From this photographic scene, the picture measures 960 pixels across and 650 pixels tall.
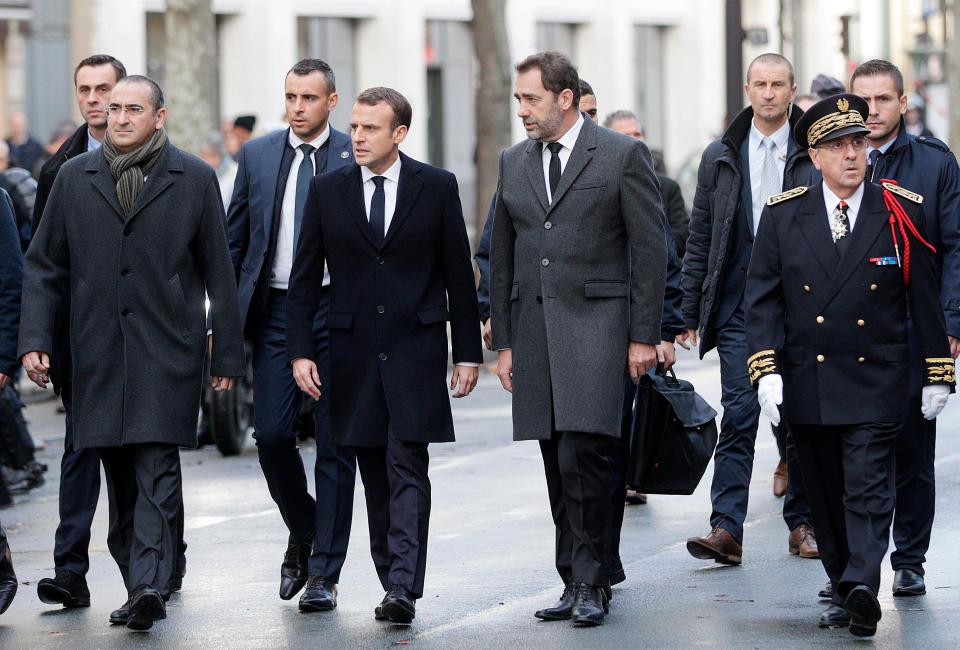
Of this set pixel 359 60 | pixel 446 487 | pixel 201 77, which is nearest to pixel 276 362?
pixel 446 487

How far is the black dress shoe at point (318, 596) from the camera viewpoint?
8.23 metres

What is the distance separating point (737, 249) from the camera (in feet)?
31.6

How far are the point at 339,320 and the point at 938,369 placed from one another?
228 centimetres

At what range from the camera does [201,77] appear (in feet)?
76.6

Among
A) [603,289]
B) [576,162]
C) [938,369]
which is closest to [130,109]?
[576,162]

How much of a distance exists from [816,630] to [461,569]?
205 cm

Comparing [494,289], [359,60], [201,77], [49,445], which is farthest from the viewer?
[359,60]

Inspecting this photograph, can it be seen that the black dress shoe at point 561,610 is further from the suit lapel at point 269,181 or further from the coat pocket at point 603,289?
the suit lapel at point 269,181

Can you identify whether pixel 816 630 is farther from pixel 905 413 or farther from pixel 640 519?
pixel 640 519

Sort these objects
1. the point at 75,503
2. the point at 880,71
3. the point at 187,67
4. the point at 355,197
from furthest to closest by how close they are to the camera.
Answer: the point at 187,67 < the point at 880,71 < the point at 75,503 < the point at 355,197

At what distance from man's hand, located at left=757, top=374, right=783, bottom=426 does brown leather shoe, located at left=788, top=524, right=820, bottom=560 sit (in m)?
1.68

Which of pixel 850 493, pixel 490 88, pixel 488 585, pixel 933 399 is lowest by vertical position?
pixel 488 585

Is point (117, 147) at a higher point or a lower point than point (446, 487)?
higher

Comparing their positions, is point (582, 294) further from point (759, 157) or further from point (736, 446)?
point (759, 157)
